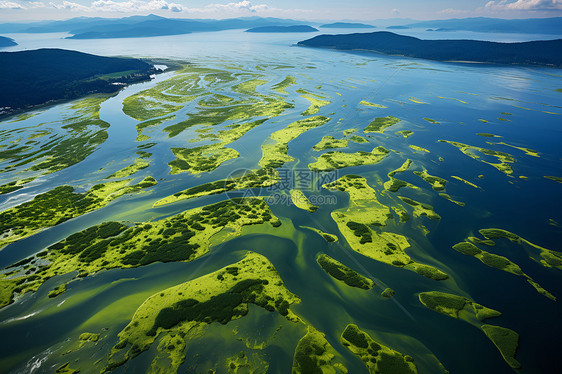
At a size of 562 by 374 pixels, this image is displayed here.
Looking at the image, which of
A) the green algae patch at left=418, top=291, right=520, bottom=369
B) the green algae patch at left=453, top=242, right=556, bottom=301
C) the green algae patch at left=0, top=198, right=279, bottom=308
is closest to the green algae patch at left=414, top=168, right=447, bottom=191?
the green algae patch at left=453, top=242, right=556, bottom=301

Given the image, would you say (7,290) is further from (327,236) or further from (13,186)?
(327,236)

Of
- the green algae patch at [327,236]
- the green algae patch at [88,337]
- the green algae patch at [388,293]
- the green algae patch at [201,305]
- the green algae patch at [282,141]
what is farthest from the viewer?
the green algae patch at [282,141]

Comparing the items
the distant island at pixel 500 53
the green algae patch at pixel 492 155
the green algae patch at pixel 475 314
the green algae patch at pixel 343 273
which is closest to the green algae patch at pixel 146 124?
the green algae patch at pixel 343 273

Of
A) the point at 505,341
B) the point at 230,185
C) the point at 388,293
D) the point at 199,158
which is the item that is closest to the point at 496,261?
the point at 505,341

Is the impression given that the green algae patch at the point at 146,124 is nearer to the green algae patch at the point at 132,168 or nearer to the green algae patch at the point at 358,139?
the green algae patch at the point at 132,168

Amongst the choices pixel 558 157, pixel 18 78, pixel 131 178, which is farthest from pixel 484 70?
pixel 18 78

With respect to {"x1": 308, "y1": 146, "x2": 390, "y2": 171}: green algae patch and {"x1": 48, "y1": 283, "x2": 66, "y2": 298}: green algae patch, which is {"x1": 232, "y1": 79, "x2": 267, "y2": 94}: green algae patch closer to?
{"x1": 308, "y1": 146, "x2": 390, "y2": 171}: green algae patch
